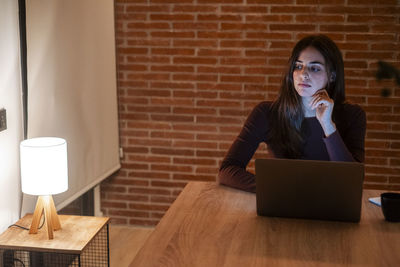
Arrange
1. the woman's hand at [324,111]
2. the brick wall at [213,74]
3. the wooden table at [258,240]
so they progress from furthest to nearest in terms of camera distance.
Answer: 1. the brick wall at [213,74]
2. the woman's hand at [324,111]
3. the wooden table at [258,240]

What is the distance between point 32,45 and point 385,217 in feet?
6.20

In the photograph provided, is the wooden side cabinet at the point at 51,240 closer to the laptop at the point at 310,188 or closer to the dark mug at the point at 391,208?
the laptop at the point at 310,188

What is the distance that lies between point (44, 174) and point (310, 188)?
4.30ft

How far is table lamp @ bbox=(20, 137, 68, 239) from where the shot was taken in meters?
2.51

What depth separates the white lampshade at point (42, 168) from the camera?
2.50 m

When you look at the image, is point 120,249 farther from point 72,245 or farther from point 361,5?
point 361,5

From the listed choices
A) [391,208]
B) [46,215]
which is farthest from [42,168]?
[391,208]

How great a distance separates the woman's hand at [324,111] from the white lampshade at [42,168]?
1.20m

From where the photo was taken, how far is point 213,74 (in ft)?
13.0

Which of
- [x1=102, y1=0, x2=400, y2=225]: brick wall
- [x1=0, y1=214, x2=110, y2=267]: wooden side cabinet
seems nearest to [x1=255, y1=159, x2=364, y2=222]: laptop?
[x1=0, y1=214, x2=110, y2=267]: wooden side cabinet

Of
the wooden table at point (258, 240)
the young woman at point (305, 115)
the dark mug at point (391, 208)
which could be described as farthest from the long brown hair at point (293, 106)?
the dark mug at point (391, 208)

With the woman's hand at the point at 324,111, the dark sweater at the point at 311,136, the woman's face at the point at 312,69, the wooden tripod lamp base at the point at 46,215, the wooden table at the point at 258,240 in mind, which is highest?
the woman's face at the point at 312,69

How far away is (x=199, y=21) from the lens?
3895 mm

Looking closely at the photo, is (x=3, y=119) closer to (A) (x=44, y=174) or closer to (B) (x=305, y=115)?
(A) (x=44, y=174)
